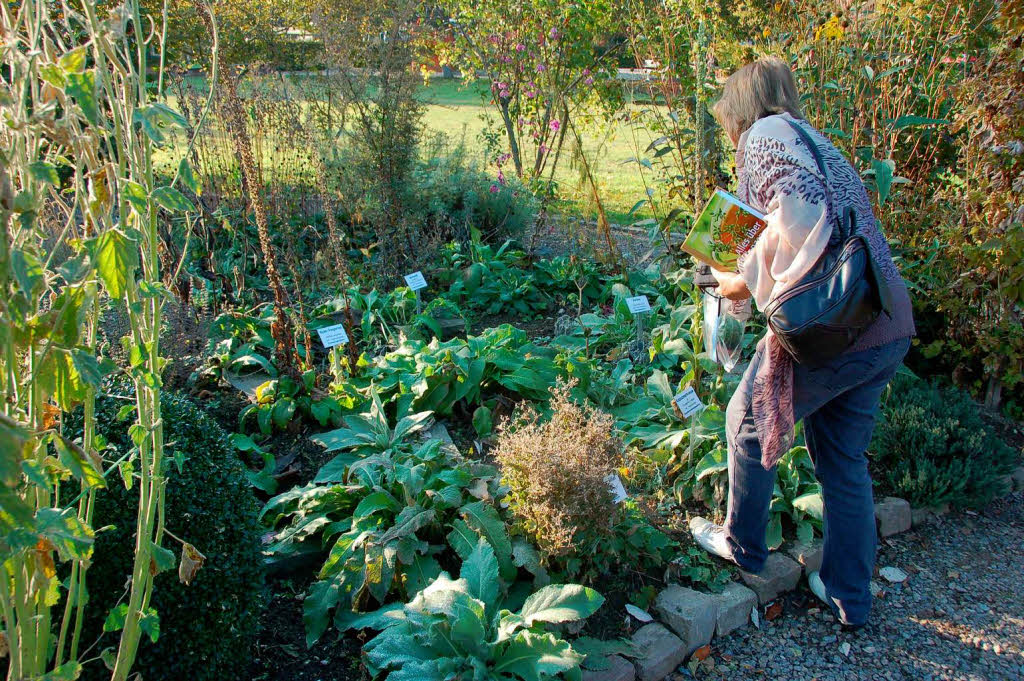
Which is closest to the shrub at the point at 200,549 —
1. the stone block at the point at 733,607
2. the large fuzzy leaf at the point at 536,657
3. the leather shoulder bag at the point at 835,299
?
the large fuzzy leaf at the point at 536,657

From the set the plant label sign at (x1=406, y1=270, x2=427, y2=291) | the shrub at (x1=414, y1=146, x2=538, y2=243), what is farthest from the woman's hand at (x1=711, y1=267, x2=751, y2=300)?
the shrub at (x1=414, y1=146, x2=538, y2=243)

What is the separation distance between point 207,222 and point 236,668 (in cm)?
421

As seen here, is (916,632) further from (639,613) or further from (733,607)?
(639,613)

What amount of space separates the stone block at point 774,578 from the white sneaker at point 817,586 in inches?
2.1

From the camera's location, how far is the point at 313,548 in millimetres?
2840

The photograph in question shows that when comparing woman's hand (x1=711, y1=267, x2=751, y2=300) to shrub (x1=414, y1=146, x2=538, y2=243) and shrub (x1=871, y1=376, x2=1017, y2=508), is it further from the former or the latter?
shrub (x1=414, y1=146, x2=538, y2=243)

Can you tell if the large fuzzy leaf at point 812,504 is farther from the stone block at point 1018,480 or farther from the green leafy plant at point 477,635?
the stone block at point 1018,480

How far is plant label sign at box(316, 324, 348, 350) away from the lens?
3705mm

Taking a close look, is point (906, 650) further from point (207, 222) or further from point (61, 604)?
point (207, 222)

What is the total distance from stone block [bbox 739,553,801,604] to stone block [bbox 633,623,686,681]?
0.44m

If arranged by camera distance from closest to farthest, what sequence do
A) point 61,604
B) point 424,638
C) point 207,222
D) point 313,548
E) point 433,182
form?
point 61,604, point 424,638, point 313,548, point 207,222, point 433,182

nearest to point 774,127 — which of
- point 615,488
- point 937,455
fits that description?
point 615,488

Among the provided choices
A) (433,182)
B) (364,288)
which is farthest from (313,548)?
(433,182)

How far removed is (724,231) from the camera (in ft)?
8.24
